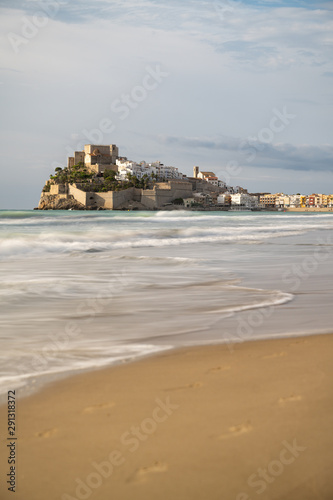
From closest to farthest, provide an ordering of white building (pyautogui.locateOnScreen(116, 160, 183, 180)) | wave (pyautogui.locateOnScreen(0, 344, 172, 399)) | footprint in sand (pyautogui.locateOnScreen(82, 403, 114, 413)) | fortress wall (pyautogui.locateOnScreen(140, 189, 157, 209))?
1. footprint in sand (pyautogui.locateOnScreen(82, 403, 114, 413))
2. wave (pyautogui.locateOnScreen(0, 344, 172, 399))
3. fortress wall (pyautogui.locateOnScreen(140, 189, 157, 209))
4. white building (pyautogui.locateOnScreen(116, 160, 183, 180))

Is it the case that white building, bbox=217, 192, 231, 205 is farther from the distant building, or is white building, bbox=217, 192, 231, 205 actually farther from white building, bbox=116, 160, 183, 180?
the distant building

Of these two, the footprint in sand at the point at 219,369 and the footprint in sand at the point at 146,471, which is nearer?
the footprint in sand at the point at 146,471

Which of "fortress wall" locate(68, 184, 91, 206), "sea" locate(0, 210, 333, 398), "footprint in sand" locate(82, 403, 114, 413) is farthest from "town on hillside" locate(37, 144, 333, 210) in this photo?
"footprint in sand" locate(82, 403, 114, 413)

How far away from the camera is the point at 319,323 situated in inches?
159

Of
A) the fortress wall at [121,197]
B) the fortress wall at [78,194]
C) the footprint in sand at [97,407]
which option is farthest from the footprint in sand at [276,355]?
the fortress wall at [78,194]

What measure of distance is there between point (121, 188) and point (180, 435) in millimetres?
86282

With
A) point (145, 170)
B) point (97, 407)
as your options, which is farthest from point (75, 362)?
point (145, 170)

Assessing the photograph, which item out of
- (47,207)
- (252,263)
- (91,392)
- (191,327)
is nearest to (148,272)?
(252,263)

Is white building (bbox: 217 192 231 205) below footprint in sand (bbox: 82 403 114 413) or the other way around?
the other way around

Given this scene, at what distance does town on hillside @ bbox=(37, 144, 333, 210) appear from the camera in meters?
83.6

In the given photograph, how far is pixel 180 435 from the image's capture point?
1953mm

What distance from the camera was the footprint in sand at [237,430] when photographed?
1.93m

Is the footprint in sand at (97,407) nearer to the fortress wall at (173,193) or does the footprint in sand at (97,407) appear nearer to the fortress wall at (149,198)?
the fortress wall at (149,198)

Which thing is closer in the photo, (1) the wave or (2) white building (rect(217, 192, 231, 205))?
(1) the wave
